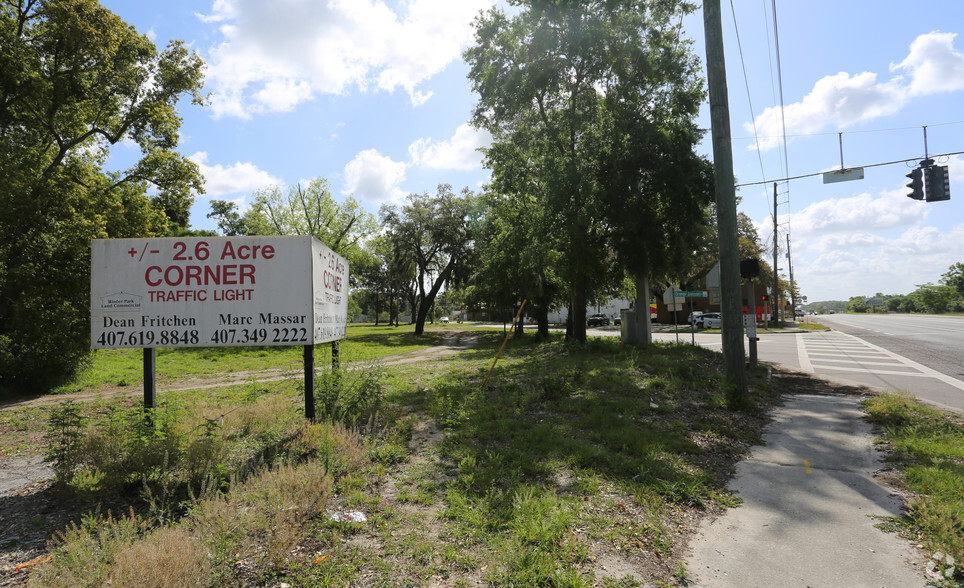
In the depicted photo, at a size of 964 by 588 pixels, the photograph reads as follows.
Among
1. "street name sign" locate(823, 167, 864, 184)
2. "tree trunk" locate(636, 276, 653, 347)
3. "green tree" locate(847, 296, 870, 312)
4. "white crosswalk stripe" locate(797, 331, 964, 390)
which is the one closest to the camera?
"white crosswalk stripe" locate(797, 331, 964, 390)

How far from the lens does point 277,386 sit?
1180cm

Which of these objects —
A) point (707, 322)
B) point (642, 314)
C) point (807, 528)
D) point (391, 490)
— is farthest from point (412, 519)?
point (707, 322)

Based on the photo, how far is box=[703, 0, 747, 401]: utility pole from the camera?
9688mm

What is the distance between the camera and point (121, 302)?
5.88 meters

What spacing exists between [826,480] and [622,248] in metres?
14.1

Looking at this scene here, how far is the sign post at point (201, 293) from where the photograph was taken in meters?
5.85

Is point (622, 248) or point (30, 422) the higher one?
point (622, 248)

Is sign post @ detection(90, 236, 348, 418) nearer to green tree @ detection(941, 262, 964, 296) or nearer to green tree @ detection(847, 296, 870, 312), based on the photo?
green tree @ detection(941, 262, 964, 296)

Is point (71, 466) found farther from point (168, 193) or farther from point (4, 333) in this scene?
point (168, 193)

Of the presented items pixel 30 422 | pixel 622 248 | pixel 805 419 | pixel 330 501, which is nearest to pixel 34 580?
pixel 330 501

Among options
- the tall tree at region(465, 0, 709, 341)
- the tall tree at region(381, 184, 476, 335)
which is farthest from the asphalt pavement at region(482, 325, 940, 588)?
the tall tree at region(381, 184, 476, 335)

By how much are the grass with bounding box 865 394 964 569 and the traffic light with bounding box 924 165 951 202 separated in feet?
37.0

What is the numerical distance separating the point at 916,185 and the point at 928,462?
50.5 feet

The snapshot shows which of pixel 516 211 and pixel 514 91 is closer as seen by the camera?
pixel 514 91
